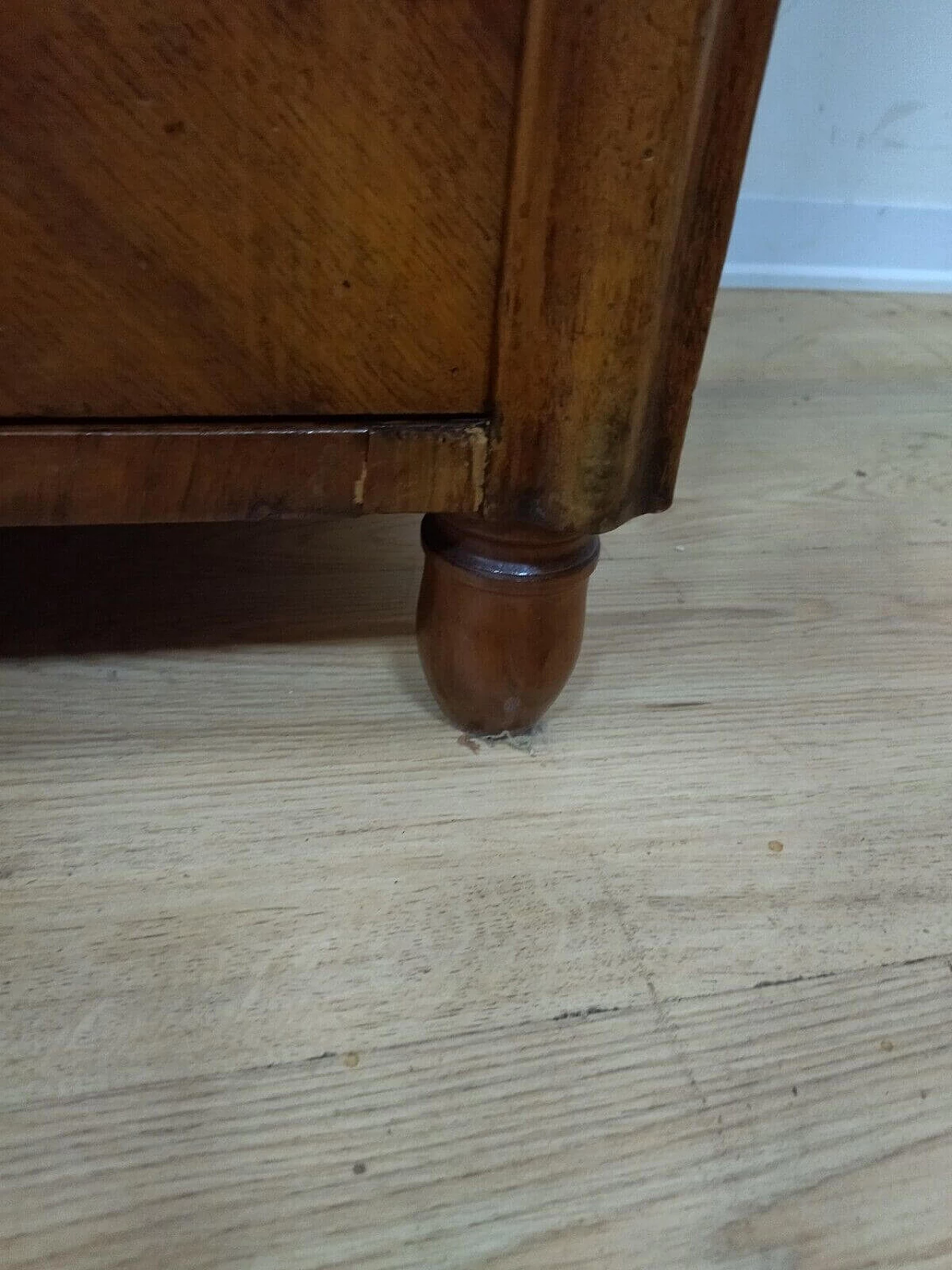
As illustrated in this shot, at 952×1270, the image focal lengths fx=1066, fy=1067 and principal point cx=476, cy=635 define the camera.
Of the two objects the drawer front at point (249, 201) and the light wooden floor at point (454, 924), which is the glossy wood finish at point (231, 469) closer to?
the drawer front at point (249, 201)

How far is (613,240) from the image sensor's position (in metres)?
0.34

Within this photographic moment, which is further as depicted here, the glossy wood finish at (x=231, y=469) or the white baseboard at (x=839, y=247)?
A: the white baseboard at (x=839, y=247)

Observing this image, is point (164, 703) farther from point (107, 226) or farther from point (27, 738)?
point (107, 226)

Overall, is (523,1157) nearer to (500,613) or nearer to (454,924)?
(454,924)

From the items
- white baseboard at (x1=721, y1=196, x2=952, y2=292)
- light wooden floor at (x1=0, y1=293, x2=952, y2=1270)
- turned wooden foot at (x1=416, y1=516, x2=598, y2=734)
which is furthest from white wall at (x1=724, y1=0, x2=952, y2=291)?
turned wooden foot at (x1=416, y1=516, x2=598, y2=734)

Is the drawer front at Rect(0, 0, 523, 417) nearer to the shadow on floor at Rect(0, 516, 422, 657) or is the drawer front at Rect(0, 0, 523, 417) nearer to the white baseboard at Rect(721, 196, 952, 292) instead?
the shadow on floor at Rect(0, 516, 422, 657)

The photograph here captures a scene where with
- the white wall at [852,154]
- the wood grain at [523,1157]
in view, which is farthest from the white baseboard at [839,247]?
the wood grain at [523,1157]

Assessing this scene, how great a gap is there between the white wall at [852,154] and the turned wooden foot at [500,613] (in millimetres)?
835

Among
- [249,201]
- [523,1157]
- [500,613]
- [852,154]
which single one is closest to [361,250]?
[249,201]

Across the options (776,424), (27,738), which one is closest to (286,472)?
(27,738)

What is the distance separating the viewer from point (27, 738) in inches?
18.9

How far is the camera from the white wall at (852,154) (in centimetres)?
106

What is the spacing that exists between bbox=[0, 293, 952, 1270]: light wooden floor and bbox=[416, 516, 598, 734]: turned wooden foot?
1.6 inches

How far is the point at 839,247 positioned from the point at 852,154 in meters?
0.10
